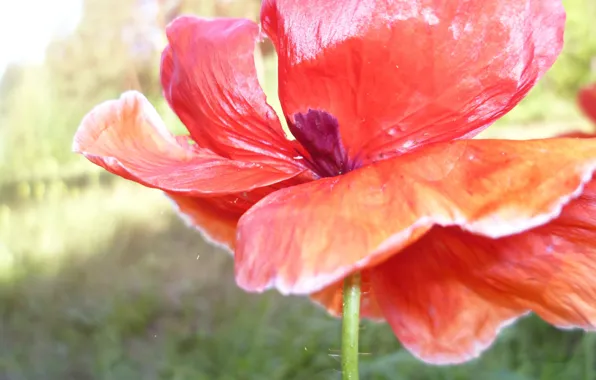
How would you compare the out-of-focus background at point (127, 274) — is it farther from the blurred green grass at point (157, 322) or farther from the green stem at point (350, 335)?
the green stem at point (350, 335)

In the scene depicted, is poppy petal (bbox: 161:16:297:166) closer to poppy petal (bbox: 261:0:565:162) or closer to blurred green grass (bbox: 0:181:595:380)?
poppy petal (bbox: 261:0:565:162)

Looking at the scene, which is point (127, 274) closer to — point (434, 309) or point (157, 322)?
point (157, 322)

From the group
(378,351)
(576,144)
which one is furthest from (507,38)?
(378,351)

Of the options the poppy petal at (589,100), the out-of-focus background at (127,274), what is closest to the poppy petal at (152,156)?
the out-of-focus background at (127,274)

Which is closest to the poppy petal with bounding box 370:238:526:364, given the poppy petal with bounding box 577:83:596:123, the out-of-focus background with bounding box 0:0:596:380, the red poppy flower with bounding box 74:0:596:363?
the red poppy flower with bounding box 74:0:596:363

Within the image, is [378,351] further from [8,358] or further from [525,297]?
[525,297]
